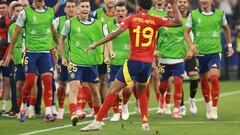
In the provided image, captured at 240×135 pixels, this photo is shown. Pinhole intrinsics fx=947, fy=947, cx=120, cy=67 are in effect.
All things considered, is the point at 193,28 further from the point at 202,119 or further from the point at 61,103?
the point at 61,103

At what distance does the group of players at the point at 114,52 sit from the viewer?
16.6 meters

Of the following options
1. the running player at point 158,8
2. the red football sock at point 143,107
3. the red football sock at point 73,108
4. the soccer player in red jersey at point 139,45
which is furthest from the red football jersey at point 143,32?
the running player at point 158,8

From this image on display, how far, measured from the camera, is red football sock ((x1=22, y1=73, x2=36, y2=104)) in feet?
62.7

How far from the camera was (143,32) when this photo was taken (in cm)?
1652

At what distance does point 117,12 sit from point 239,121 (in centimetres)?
340

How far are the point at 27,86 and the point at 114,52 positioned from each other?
2.02 m

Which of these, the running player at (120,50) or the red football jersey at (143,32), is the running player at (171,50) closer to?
the running player at (120,50)

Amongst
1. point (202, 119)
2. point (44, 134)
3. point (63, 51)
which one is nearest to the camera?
point (44, 134)

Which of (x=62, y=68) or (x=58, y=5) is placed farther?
(x=58, y=5)

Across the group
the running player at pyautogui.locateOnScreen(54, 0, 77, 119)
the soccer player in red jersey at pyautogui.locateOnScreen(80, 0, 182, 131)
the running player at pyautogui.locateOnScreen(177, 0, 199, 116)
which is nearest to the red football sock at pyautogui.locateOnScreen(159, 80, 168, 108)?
the running player at pyautogui.locateOnScreen(177, 0, 199, 116)

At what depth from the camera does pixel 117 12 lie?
19797 millimetres

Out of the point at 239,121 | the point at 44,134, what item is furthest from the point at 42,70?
the point at 239,121

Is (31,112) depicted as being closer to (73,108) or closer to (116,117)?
(116,117)

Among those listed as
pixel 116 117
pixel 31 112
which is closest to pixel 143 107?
pixel 116 117
